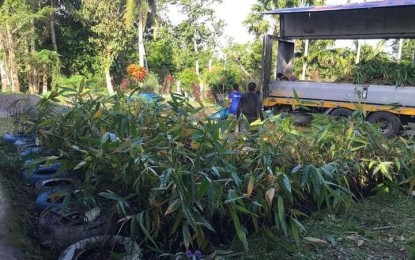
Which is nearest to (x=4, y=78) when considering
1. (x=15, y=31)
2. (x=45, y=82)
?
(x=45, y=82)

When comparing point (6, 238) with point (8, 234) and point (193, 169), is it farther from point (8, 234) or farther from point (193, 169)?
point (193, 169)

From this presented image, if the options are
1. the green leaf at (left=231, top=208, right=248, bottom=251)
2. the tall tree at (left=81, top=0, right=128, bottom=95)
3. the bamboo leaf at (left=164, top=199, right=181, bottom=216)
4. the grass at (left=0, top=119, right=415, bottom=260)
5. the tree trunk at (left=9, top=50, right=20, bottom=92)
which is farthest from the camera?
the tall tree at (left=81, top=0, right=128, bottom=95)

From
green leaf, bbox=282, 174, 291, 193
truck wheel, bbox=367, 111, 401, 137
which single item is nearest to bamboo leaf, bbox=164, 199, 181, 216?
green leaf, bbox=282, 174, 291, 193

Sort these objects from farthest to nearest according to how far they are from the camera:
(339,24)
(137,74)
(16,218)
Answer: (137,74)
(339,24)
(16,218)

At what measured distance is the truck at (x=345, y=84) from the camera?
32.4 ft

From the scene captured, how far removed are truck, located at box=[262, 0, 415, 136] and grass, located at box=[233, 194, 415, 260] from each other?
546 cm

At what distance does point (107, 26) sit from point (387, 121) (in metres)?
19.8

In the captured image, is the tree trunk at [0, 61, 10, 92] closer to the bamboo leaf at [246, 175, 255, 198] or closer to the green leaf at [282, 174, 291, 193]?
the bamboo leaf at [246, 175, 255, 198]

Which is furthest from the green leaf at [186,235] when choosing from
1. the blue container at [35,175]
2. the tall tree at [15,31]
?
the tall tree at [15,31]

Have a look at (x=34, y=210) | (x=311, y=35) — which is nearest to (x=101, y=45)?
(x=311, y=35)

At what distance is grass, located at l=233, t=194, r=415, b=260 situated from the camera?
10.6ft

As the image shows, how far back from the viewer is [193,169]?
10.0ft

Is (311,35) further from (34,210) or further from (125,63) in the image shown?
(125,63)

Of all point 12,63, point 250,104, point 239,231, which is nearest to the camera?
point 239,231
